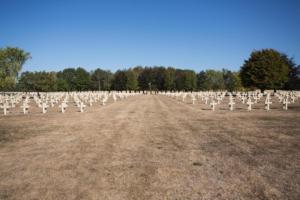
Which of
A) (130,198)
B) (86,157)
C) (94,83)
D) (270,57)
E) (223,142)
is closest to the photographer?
(130,198)

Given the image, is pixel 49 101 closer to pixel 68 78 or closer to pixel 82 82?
pixel 82 82

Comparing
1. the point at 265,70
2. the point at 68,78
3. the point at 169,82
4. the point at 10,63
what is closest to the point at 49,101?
the point at 10,63

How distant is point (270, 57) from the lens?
213ft

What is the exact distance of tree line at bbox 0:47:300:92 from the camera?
64.1 m

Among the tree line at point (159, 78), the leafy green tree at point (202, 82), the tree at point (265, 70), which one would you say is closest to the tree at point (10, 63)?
the tree line at point (159, 78)

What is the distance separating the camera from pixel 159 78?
13212cm

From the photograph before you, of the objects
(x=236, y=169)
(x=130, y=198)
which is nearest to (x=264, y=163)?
(x=236, y=169)

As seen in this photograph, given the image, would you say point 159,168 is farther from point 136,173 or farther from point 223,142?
point 223,142

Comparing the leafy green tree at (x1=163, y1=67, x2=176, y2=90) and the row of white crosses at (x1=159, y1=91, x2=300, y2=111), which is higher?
the leafy green tree at (x1=163, y1=67, x2=176, y2=90)

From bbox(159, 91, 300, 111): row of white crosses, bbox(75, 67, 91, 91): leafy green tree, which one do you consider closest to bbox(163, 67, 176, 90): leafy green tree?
bbox(75, 67, 91, 91): leafy green tree

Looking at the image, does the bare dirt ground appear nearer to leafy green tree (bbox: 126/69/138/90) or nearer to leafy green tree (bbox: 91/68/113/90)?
leafy green tree (bbox: 126/69/138/90)

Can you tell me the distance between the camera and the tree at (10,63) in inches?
2471

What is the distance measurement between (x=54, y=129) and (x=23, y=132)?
1.25 meters

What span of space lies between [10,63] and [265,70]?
2199 inches
